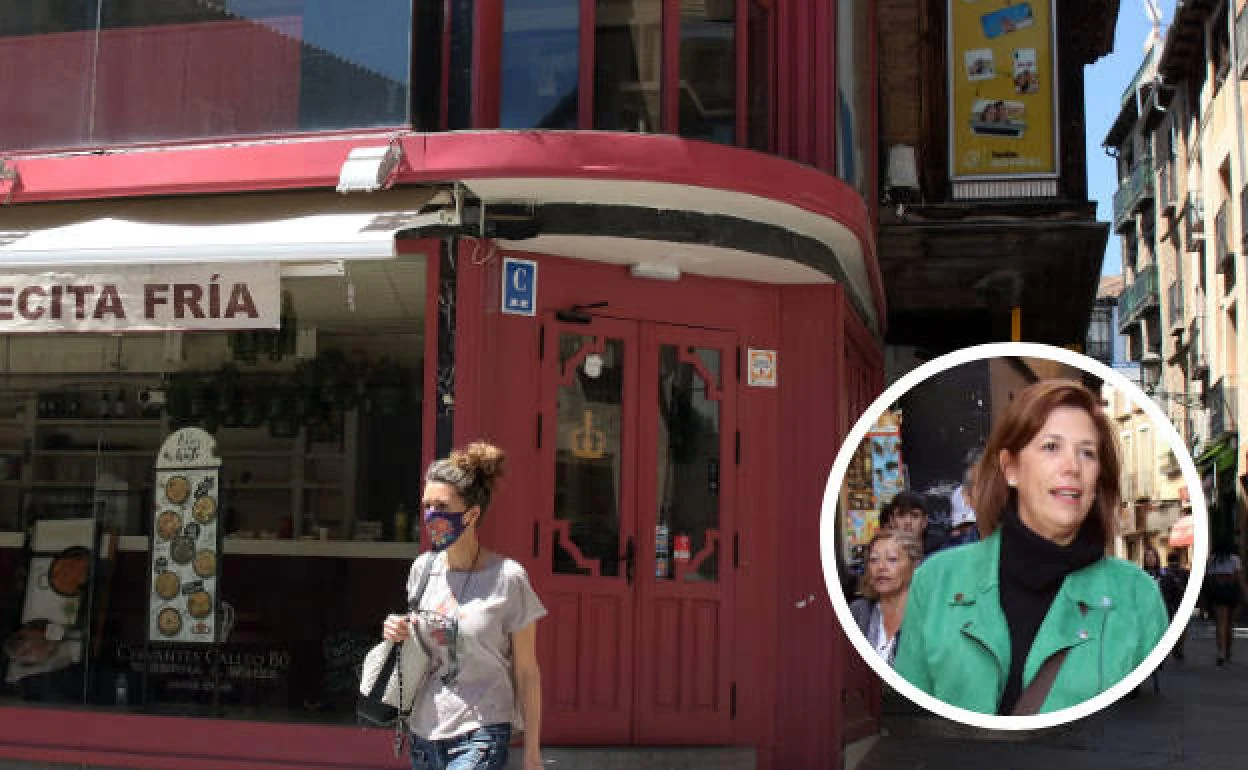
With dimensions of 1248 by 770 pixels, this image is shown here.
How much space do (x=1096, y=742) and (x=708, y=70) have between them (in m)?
5.89

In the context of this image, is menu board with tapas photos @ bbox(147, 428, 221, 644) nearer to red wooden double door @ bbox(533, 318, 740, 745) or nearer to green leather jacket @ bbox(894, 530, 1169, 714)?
red wooden double door @ bbox(533, 318, 740, 745)

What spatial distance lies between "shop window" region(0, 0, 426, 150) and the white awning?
753 millimetres

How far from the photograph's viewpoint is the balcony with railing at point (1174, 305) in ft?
126

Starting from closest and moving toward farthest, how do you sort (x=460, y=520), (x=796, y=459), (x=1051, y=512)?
(x=1051, y=512) → (x=460, y=520) → (x=796, y=459)

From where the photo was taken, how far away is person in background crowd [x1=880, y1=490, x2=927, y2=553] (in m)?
2.58

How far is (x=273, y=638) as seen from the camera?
323 inches

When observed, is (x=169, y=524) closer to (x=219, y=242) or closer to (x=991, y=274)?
(x=219, y=242)

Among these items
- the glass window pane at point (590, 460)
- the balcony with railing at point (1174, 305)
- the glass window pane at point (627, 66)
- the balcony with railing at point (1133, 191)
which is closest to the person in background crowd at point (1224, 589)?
the glass window pane at point (590, 460)

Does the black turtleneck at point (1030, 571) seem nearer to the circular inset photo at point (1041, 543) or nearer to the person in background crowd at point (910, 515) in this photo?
the circular inset photo at point (1041, 543)

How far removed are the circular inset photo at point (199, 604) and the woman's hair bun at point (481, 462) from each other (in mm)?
3992

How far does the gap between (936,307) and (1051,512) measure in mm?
12756

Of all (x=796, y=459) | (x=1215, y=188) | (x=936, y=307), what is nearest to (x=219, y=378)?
(x=796, y=459)

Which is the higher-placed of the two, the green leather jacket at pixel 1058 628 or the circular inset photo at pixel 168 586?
the green leather jacket at pixel 1058 628

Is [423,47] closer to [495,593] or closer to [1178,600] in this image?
[495,593]
